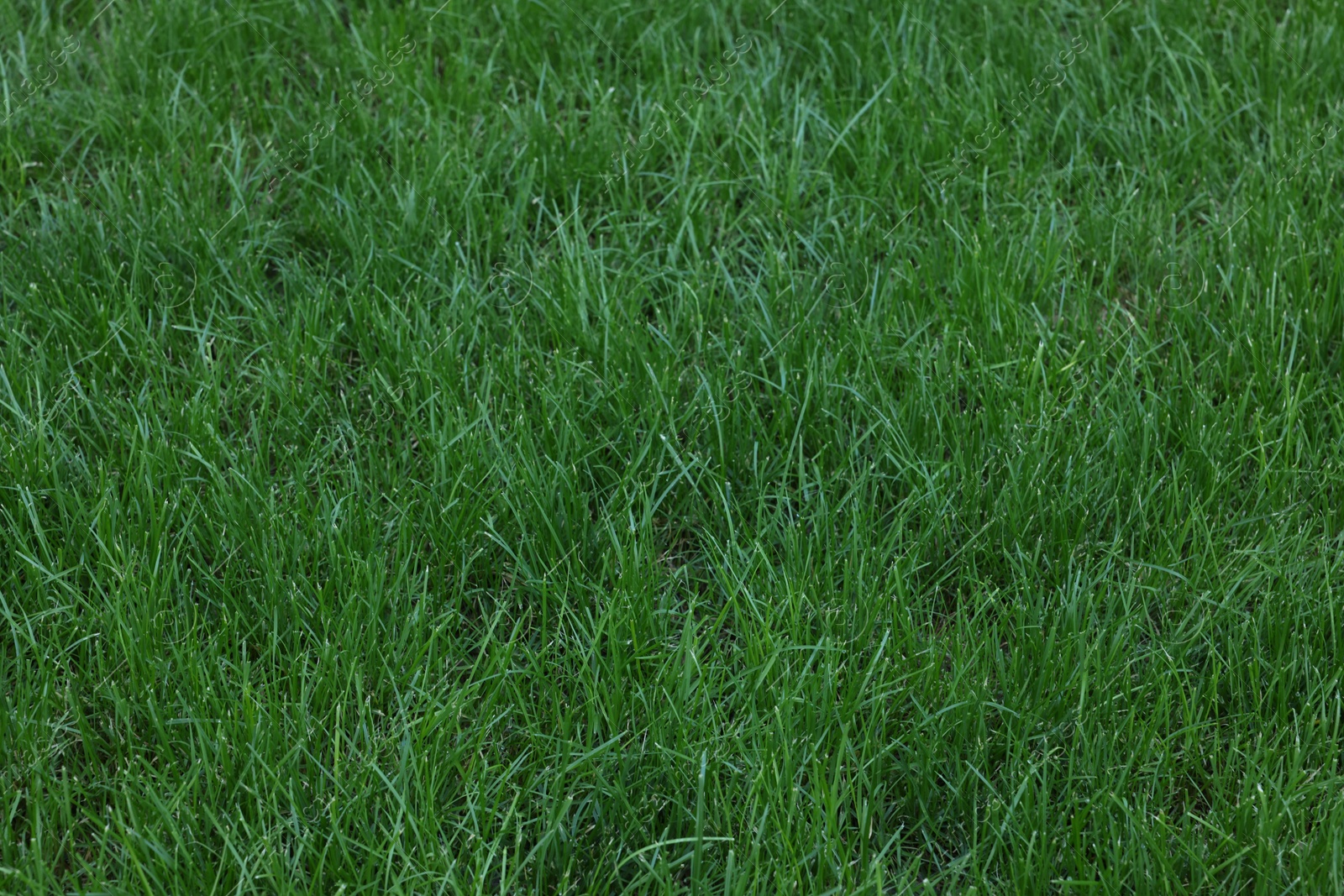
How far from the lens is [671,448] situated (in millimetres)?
2779

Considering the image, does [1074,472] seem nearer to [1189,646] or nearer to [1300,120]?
[1189,646]

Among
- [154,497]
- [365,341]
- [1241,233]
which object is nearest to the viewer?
[154,497]

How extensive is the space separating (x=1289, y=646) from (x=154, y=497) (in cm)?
221

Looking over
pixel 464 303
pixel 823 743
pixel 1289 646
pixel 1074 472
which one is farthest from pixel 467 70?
pixel 1289 646

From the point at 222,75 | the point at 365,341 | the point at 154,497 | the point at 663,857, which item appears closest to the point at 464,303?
the point at 365,341

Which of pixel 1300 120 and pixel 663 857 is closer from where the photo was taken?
pixel 663 857

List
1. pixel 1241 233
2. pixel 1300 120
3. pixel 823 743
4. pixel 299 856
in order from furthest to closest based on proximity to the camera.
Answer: pixel 1300 120 < pixel 1241 233 < pixel 823 743 < pixel 299 856

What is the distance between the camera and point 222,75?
3787mm

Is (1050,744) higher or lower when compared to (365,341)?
lower

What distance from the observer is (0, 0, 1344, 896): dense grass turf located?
2.20 m

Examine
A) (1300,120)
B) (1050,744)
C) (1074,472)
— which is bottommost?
(1050,744)

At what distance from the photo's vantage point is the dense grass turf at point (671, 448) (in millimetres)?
2195

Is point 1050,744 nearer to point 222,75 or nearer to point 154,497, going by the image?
point 154,497

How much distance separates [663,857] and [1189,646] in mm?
1060
